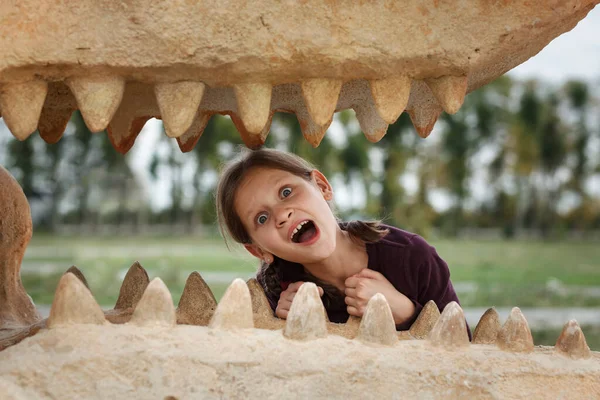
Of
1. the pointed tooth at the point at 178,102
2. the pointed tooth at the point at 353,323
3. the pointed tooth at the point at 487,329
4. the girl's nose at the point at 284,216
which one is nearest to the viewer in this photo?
the pointed tooth at the point at 178,102

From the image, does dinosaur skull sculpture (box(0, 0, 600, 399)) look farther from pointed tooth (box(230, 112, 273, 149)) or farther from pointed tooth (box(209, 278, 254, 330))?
pointed tooth (box(230, 112, 273, 149))

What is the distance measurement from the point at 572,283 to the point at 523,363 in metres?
9.99

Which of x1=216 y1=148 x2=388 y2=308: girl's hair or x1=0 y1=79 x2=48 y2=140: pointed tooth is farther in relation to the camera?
x1=216 y1=148 x2=388 y2=308: girl's hair

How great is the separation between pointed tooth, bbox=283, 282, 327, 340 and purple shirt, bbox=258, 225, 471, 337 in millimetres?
812

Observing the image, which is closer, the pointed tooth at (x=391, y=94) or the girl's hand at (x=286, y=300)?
the pointed tooth at (x=391, y=94)

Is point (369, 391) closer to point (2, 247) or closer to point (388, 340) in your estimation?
point (388, 340)

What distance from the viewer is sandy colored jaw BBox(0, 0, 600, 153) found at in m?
1.78

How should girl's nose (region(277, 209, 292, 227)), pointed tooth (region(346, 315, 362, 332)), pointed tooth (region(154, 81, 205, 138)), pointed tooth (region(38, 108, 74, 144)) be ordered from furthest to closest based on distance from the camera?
girl's nose (region(277, 209, 292, 227)), pointed tooth (region(38, 108, 74, 144)), pointed tooth (region(346, 315, 362, 332)), pointed tooth (region(154, 81, 205, 138))

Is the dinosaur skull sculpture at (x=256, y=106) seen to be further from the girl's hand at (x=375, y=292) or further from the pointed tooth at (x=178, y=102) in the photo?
the girl's hand at (x=375, y=292)

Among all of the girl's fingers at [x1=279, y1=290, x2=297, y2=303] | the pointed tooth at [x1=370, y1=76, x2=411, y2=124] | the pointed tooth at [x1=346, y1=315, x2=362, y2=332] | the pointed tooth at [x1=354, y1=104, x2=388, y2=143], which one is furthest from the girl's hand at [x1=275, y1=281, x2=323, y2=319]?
the pointed tooth at [x1=370, y1=76, x2=411, y2=124]

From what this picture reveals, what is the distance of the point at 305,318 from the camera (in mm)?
1788

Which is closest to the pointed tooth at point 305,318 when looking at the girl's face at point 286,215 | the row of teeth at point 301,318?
the row of teeth at point 301,318

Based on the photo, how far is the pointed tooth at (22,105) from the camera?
1.81m

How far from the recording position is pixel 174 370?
5.51ft
